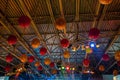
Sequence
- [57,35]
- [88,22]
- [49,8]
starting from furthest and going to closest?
1. [57,35]
2. [88,22]
3. [49,8]

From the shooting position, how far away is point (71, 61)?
16.4 meters

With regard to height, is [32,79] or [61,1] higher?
[61,1]

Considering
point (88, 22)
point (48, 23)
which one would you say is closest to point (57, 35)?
point (48, 23)

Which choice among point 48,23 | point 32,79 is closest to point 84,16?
point 48,23

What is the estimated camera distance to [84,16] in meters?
7.79

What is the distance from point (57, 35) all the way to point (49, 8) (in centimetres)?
302

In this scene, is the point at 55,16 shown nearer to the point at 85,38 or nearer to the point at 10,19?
the point at 10,19

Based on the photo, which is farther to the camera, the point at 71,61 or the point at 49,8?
the point at 71,61

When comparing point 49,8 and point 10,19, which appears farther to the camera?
point 10,19

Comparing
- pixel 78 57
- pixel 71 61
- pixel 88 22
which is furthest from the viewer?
pixel 71 61

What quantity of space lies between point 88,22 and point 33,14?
9.08 ft

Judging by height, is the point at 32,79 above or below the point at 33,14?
below

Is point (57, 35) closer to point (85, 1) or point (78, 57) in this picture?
point (85, 1)

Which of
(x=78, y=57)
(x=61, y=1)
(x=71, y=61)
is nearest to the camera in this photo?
(x=61, y=1)
